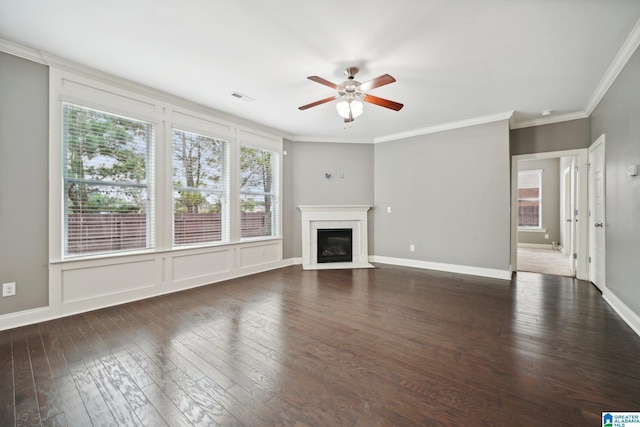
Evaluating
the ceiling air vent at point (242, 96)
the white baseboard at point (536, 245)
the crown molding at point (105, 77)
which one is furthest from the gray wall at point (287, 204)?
the white baseboard at point (536, 245)

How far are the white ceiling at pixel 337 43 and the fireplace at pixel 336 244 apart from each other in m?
2.88

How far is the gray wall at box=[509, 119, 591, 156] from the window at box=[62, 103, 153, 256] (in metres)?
6.10

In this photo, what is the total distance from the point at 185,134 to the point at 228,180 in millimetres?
943

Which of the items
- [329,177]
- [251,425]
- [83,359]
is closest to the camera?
[251,425]

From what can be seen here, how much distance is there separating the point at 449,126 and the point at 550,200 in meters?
5.56

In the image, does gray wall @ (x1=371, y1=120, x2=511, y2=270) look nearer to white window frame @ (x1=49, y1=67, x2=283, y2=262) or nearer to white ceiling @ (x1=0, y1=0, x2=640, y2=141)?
white ceiling @ (x1=0, y1=0, x2=640, y2=141)

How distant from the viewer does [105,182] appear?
3.10 meters

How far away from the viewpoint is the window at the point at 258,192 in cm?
478

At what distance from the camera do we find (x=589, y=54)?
8.58 feet

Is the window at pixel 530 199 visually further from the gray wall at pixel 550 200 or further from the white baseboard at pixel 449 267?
the white baseboard at pixel 449 267

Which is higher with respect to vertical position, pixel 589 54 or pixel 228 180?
pixel 589 54

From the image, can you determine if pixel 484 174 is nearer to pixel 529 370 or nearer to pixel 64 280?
pixel 529 370

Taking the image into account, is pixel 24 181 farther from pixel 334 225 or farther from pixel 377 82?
pixel 334 225

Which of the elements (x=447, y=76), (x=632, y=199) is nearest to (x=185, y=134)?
(x=447, y=76)
